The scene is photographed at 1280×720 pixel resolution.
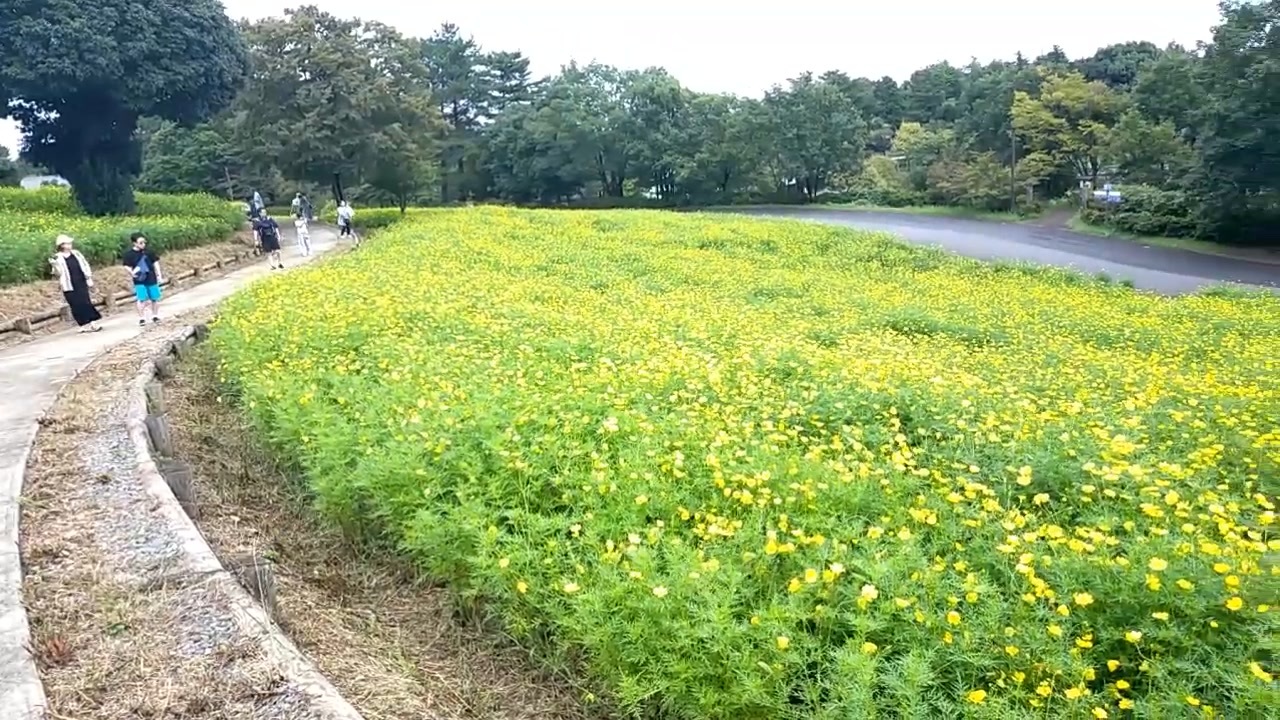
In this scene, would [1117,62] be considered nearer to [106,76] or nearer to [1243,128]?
[1243,128]

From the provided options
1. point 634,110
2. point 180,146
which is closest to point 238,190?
point 180,146

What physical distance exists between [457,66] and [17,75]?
1708 inches

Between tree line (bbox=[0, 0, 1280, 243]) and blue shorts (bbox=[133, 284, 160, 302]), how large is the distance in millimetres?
16735

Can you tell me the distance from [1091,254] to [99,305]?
26.7 metres

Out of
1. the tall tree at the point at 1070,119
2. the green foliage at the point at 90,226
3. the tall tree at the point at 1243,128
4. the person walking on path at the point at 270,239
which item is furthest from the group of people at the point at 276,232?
the tall tree at the point at 1070,119

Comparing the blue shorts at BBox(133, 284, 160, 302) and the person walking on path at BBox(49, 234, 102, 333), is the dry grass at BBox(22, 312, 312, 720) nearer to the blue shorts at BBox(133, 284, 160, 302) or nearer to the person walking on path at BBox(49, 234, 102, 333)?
the person walking on path at BBox(49, 234, 102, 333)

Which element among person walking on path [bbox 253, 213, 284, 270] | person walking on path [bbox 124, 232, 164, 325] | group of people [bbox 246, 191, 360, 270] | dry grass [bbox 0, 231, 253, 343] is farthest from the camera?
group of people [bbox 246, 191, 360, 270]

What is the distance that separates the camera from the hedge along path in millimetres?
3574

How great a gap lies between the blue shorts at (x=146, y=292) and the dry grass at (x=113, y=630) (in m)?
7.17

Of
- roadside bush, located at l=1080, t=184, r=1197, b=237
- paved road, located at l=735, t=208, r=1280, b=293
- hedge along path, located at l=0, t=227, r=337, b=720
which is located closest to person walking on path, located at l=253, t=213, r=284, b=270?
hedge along path, located at l=0, t=227, r=337, b=720

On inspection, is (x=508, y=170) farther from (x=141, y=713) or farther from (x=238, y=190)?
(x=141, y=713)

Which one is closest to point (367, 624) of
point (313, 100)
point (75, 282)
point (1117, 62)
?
point (75, 282)

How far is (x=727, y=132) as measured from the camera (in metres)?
56.6

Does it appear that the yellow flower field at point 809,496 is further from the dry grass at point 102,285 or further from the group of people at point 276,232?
the group of people at point 276,232
